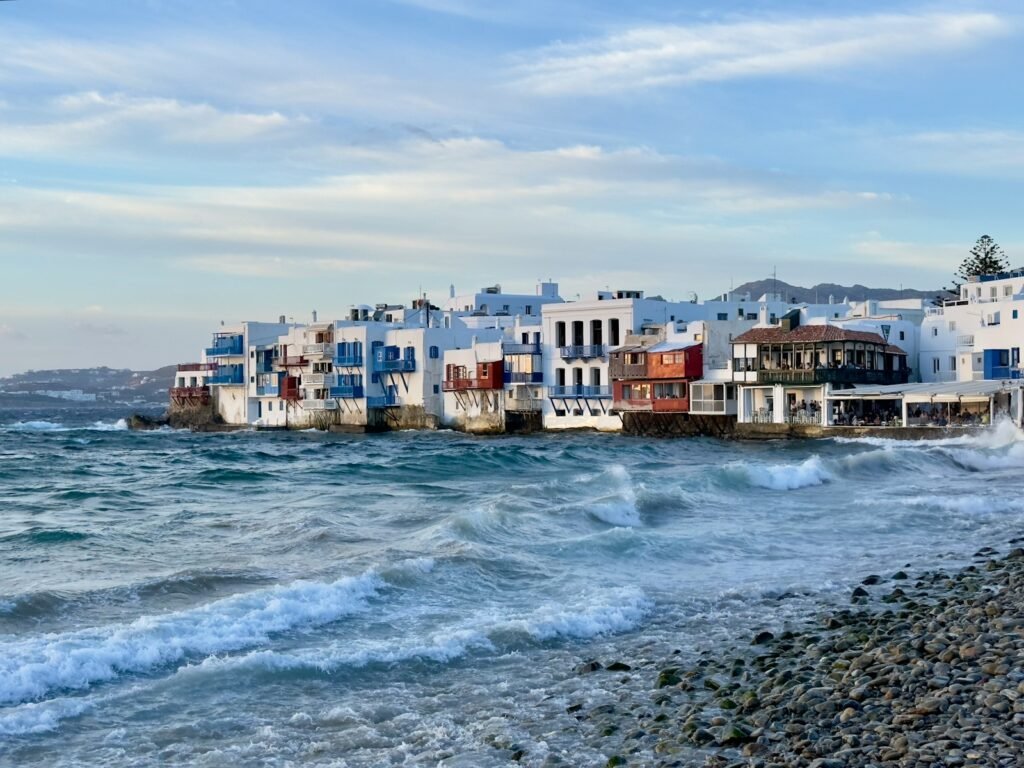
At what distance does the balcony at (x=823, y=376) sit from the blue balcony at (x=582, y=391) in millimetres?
9853

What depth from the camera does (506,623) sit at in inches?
619

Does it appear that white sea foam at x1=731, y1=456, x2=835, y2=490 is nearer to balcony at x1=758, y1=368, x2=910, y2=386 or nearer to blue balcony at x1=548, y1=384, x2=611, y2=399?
balcony at x1=758, y1=368, x2=910, y2=386

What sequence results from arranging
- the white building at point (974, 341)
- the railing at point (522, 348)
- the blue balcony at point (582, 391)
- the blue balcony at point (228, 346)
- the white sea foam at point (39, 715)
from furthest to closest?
the blue balcony at point (228, 346) < the railing at point (522, 348) < the blue balcony at point (582, 391) < the white building at point (974, 341) < the white sea foam at point (39, 715)

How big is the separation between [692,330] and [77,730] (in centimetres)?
5357

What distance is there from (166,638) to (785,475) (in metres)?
24.8

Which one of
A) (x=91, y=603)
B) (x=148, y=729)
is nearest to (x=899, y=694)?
(x=148, y=729)

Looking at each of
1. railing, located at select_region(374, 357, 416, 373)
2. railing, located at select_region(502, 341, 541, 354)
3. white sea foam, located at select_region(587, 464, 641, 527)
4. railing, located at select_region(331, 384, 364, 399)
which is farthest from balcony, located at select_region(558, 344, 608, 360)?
white sea foam, located at select_region(587, 464, 641, 527)

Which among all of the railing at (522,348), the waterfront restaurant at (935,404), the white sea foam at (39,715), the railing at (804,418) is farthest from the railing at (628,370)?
the white sea foam at (39,715)

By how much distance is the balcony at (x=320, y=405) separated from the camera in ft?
253

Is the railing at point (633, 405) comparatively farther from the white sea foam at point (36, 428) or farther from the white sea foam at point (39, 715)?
the white sea foam at point (39, 715)

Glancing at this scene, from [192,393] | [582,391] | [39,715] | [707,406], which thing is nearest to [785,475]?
[707,406]

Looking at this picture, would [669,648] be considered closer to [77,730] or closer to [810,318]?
[77,730]

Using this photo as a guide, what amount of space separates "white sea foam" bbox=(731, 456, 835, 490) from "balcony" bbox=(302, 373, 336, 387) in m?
43.9

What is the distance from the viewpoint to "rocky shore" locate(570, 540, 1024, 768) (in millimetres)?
9617
